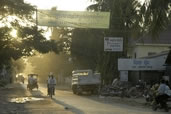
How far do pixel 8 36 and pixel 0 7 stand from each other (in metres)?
4.51

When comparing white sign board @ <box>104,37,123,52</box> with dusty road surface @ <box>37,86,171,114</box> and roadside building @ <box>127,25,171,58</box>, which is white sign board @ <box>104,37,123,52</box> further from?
roadside building @ <box>127,25,171,58</box>

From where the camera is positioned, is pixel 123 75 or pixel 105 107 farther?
pixel 123 75

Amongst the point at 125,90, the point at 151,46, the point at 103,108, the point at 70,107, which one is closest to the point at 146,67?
the point at 125,90

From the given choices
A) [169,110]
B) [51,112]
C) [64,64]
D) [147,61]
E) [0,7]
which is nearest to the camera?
[51,112]

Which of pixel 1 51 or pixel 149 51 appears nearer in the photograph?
pixel 1 51

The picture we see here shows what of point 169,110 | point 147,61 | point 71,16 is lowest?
point 169,110

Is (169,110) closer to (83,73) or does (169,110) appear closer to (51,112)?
(51,112)

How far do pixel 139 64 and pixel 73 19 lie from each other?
10.4 metres

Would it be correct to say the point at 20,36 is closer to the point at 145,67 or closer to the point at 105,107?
the point at 145,67

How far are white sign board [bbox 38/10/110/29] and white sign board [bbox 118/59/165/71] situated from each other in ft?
26.0

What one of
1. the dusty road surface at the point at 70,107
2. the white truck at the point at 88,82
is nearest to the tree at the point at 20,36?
the white truck at the point at 88,82

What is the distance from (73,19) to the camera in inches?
1081

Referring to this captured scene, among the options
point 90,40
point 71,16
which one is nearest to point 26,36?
point 90,40

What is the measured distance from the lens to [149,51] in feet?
171
